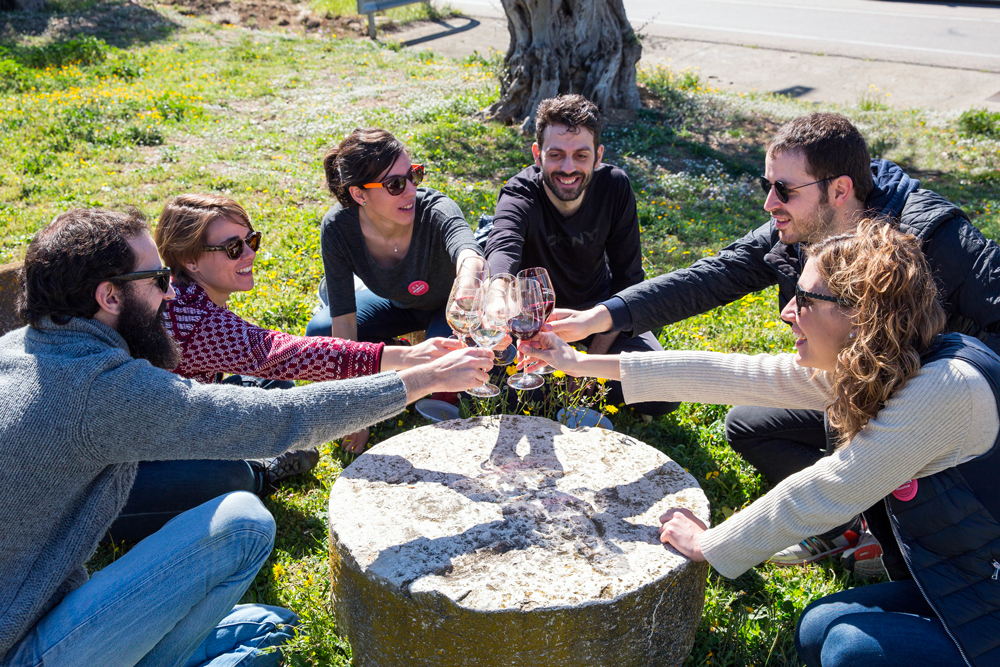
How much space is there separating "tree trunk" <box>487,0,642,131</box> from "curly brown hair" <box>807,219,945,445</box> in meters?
7.98

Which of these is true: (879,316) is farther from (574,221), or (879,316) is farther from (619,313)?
(574,221)

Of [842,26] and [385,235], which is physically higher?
[842,26]

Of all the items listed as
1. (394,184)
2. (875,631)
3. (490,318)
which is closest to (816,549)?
Answer: (875,631)

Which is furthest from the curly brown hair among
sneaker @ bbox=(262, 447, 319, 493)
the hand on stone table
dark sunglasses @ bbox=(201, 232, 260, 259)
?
dark sunglasses @ bbox=(201, 232, 260, 259)

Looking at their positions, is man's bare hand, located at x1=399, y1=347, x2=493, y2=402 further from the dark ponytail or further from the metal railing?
the metal railing

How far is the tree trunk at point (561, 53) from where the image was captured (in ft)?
32.6

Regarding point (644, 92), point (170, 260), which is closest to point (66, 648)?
point (170, 260)

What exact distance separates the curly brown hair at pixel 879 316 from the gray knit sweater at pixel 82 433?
1.77 m

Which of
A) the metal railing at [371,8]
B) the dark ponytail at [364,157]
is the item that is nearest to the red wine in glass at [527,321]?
the dark ponytail at [364,157]

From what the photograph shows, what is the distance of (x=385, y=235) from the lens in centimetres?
466

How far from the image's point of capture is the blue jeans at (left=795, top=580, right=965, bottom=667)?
243 cm

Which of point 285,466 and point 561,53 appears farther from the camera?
point 561,53

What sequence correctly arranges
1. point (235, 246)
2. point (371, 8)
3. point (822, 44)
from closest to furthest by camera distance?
point (235, 246) → point (822, 44) → point (371, 8)

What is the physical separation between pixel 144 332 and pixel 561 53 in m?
8.56
